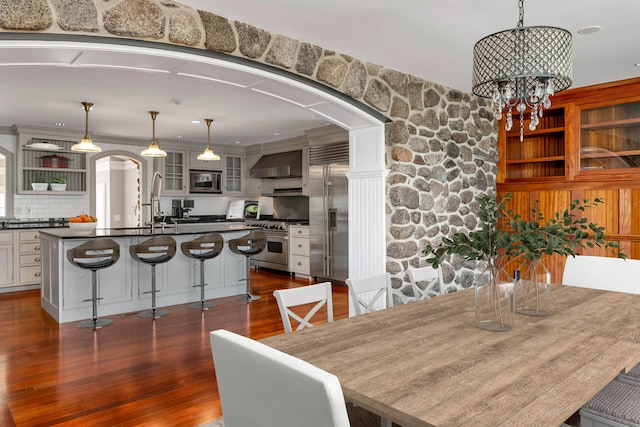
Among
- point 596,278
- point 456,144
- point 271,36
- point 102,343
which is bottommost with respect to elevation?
point 102,343

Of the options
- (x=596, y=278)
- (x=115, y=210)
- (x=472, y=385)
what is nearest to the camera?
(x=472, y=385)

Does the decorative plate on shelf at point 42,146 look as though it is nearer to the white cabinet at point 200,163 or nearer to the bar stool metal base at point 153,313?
the white cabinet at point 200,163

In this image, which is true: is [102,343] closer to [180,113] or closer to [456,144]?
[180,113]

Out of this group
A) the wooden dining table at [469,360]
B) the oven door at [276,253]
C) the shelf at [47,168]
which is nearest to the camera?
the wooden dining table at [469,360]

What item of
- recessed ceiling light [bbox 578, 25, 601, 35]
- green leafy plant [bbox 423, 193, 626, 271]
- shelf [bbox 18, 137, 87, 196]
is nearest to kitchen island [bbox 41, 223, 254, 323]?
shelf [bbox 18, 137, 87, 196]

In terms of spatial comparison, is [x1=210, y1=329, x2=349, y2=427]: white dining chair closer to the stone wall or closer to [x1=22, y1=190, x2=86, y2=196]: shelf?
the stone wall

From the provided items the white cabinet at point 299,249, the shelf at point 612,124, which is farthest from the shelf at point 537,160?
the white cabinet at point 299,249

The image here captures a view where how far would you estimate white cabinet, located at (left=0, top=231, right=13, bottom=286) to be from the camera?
20.4 ft

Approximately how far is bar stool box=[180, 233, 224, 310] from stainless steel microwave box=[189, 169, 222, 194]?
3.48 meters

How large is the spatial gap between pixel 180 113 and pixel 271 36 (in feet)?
10.8

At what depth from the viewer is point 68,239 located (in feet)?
14.8

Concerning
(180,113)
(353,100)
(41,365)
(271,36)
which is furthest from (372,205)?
(180,113)

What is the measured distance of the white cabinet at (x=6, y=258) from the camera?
6.21m

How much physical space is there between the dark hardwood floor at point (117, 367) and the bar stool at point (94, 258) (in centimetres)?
16
